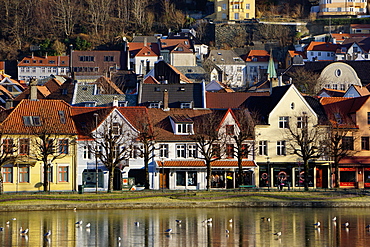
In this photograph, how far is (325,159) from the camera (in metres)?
85.2

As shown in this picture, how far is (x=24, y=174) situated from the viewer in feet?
253

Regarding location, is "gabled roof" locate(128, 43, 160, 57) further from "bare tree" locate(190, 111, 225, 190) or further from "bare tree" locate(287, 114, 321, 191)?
"bare tree" locate(190, 111, 225, 190)

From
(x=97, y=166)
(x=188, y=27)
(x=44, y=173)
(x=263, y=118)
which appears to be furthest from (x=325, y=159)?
(x=188, y=27)

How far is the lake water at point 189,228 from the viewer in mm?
50656

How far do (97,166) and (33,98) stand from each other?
43.1ft

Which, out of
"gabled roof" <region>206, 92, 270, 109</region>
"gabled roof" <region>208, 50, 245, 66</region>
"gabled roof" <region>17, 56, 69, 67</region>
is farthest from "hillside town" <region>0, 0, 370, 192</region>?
"gabled roof" <region>208, 50, 245, 66</region>

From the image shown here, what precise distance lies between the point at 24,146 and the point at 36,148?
3.88ft

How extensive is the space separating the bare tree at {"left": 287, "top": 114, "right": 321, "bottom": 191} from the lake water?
12586mm

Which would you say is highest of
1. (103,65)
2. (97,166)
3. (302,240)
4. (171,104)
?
(103,65)

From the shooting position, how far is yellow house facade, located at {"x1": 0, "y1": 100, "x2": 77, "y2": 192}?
76375 millimetres

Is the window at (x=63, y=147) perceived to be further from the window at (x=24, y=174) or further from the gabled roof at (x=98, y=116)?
the window at (x=24, y=174)

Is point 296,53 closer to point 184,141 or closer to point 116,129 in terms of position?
point 184,141

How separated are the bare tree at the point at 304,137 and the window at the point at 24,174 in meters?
25.0

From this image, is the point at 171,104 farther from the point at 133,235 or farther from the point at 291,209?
the point at 133,235
